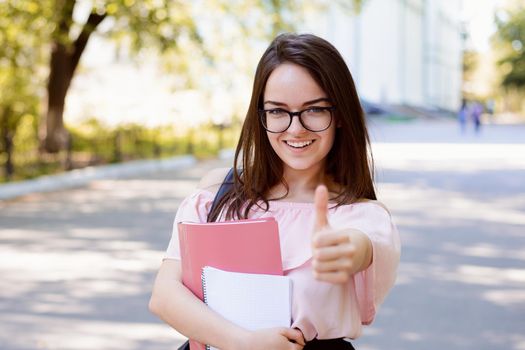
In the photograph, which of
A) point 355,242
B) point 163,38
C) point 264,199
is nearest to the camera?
point 355,242

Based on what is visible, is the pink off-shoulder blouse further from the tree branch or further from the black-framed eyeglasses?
the tree branch

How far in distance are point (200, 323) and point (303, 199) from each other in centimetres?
39

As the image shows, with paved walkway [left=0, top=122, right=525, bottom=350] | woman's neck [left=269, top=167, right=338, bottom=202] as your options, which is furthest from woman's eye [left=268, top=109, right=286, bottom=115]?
paved walkway [left=0, top=122, right=525, bottom=350]

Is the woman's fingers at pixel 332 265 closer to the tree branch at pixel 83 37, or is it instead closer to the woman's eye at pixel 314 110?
the woman's eye at pixel 314 110

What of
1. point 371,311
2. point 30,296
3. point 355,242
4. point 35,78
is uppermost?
point 35,78

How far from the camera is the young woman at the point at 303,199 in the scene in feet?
6.32

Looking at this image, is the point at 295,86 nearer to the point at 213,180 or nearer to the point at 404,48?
the point at 213,180

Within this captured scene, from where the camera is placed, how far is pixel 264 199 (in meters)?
2.14

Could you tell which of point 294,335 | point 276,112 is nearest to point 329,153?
point 276,112

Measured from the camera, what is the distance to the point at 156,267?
808 centimetres

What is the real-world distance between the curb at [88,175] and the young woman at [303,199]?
12.6 meters

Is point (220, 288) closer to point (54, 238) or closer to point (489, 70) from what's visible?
point (54, 238)

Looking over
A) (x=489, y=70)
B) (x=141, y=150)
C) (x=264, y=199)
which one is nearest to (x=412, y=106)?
(x=489, y=70)

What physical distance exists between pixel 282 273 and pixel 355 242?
0.26m
